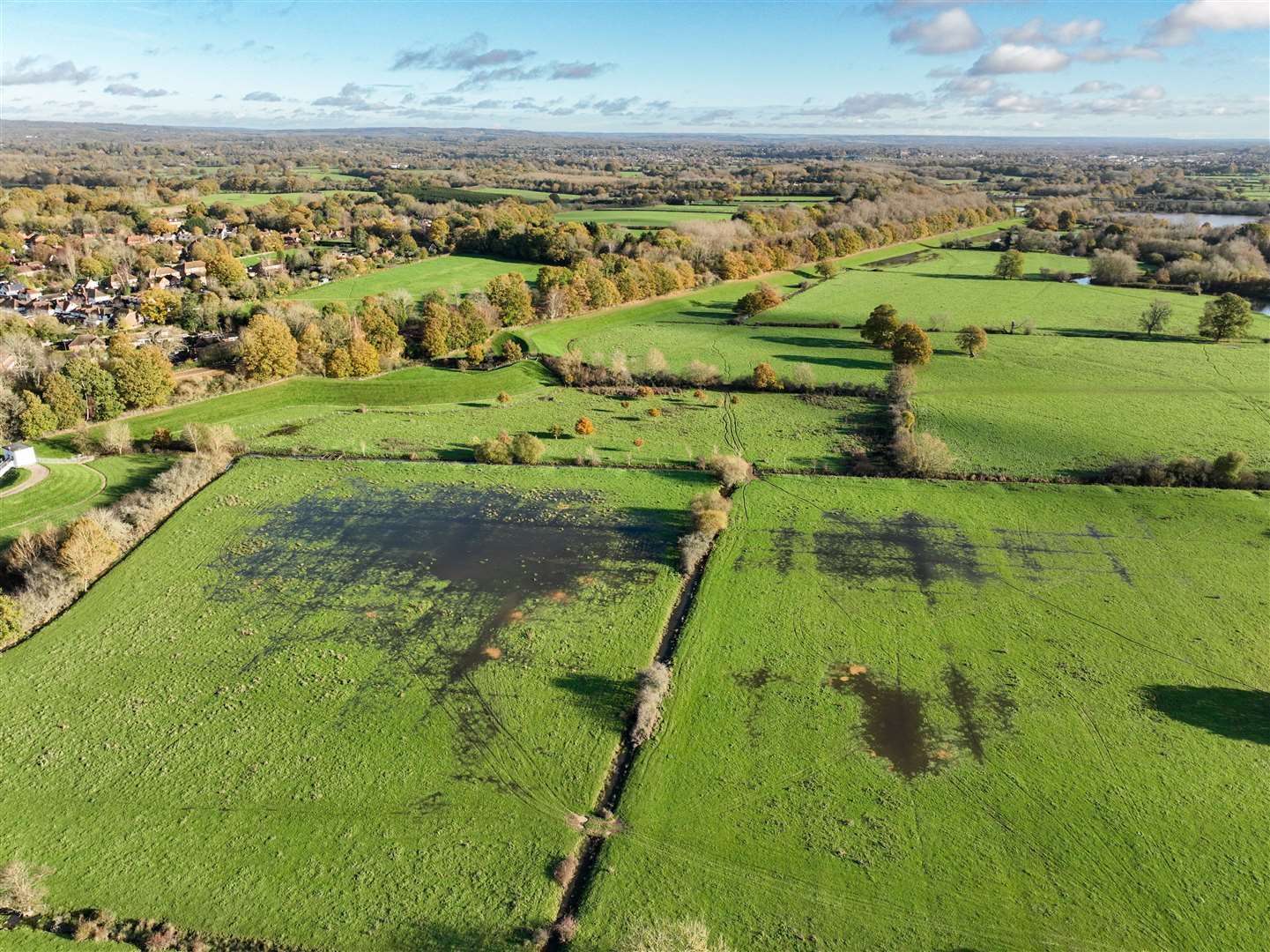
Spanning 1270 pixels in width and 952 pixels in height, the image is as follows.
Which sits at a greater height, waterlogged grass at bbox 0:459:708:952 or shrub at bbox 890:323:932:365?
shrub at bbox 890:323:932:365

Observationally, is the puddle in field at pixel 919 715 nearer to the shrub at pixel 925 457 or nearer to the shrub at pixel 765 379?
the shrub at pixel 925 457

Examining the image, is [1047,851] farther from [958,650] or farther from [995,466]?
[995,466]

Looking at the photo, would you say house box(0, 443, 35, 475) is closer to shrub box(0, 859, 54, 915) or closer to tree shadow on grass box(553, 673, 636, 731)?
shrub box(0, 859, 54, 915)

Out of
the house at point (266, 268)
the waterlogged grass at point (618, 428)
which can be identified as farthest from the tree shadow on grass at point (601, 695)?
the house at point (266, 268)

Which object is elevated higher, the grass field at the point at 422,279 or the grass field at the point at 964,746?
the grass field at the point at 422,279

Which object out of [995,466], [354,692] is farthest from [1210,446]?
[354,692]

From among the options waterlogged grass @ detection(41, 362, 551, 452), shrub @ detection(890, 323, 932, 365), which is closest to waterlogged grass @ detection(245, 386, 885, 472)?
waterlogged grass @ detection(41, 362, 551, 452)
